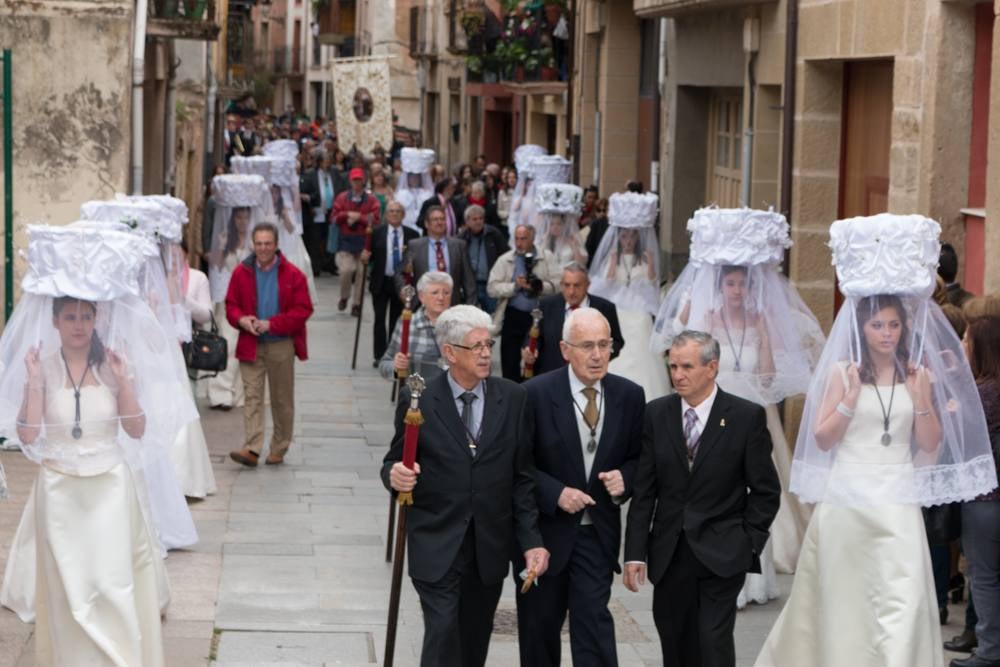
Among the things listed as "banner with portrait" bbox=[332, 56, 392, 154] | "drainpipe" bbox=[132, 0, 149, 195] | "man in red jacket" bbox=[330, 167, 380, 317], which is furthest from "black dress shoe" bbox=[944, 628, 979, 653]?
"banner with portrait" bbox=[332, 56, 392, 154]

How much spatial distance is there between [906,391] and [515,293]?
6.93m

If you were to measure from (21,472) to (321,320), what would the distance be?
32.9 ft

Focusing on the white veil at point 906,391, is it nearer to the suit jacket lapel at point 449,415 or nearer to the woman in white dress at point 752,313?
the suit jacket lapel at point 449,415

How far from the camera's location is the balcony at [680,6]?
15.4m

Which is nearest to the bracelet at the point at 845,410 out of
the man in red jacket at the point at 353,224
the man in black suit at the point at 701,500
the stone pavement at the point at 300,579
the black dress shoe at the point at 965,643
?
the man in black suit at the point at 701,500

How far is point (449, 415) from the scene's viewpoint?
23.8 ft

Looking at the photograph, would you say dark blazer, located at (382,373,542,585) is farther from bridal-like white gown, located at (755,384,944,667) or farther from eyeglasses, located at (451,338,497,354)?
bridal-like white gown, located at (755,384,944,667)

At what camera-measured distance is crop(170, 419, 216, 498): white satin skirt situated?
11.9 meters

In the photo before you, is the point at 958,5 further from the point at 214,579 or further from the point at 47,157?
the point at 47,157

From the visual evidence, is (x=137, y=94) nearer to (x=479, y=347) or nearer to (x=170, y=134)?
(x=170, y=134)

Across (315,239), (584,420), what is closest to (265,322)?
(584,420)

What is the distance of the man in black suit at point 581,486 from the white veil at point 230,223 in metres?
8.93

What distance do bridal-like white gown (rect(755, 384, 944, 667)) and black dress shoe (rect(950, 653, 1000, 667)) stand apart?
91cm

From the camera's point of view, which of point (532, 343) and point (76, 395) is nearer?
point (76, 395)
